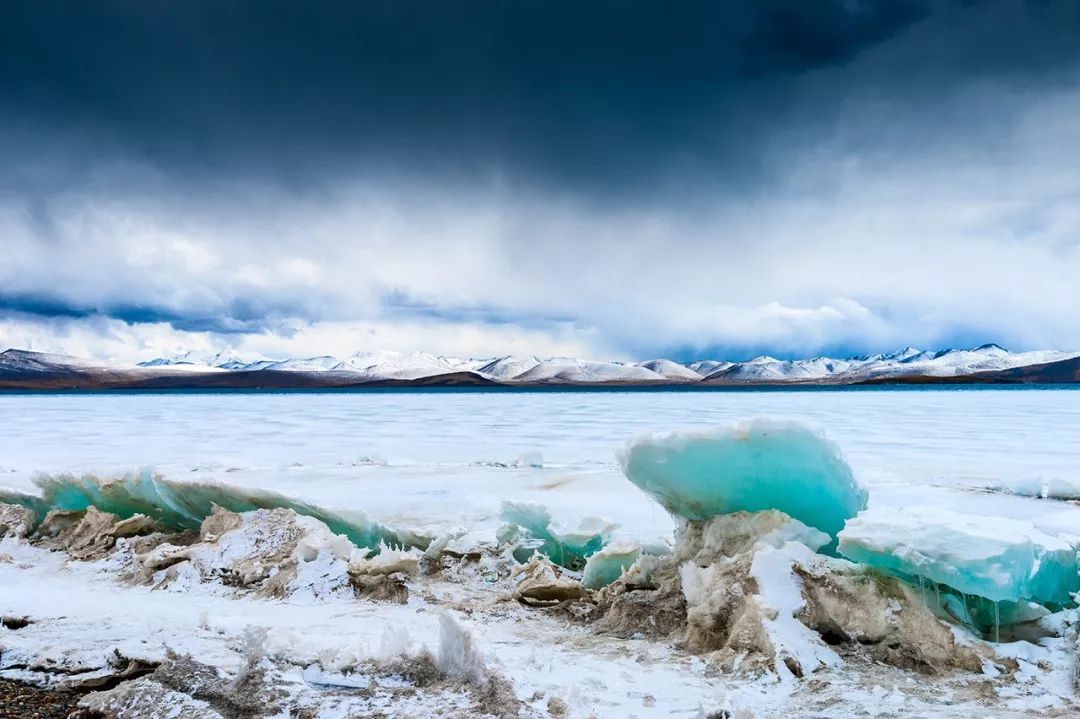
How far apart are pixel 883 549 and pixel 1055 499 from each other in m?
6.27

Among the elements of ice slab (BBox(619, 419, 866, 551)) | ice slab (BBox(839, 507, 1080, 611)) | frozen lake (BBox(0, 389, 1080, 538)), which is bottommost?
frozen lake (BBox(0, 389, 1080, 538))

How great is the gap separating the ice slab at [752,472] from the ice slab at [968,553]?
46 cm

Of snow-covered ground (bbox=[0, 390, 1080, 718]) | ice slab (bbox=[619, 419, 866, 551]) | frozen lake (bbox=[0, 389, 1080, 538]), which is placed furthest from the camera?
frozen lake (bbox=[0, 389, 1080, 538])

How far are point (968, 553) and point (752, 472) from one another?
1.41 m

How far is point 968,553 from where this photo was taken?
12.6 ft

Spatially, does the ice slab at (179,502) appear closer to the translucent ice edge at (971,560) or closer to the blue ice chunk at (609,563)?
the blue ice chunk at (609,563)

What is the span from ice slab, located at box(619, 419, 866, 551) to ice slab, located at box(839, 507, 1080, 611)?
18.2 inches

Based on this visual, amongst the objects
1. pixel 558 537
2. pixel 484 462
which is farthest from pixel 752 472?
pixel 484 462

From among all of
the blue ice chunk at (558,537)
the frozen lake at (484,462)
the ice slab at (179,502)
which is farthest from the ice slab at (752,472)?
the ice slab at (179,502)

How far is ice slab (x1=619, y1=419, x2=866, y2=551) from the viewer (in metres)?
4.75

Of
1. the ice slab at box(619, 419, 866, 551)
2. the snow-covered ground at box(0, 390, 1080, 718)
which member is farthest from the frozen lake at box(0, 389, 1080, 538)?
the ice slab at box(619, 419, 866, 551)

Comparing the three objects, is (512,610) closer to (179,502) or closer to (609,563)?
(609,563)

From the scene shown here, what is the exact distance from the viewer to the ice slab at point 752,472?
4.75 m

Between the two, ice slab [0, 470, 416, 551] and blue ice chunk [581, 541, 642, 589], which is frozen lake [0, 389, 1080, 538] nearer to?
ice slab [0, 470, 416, 551]
